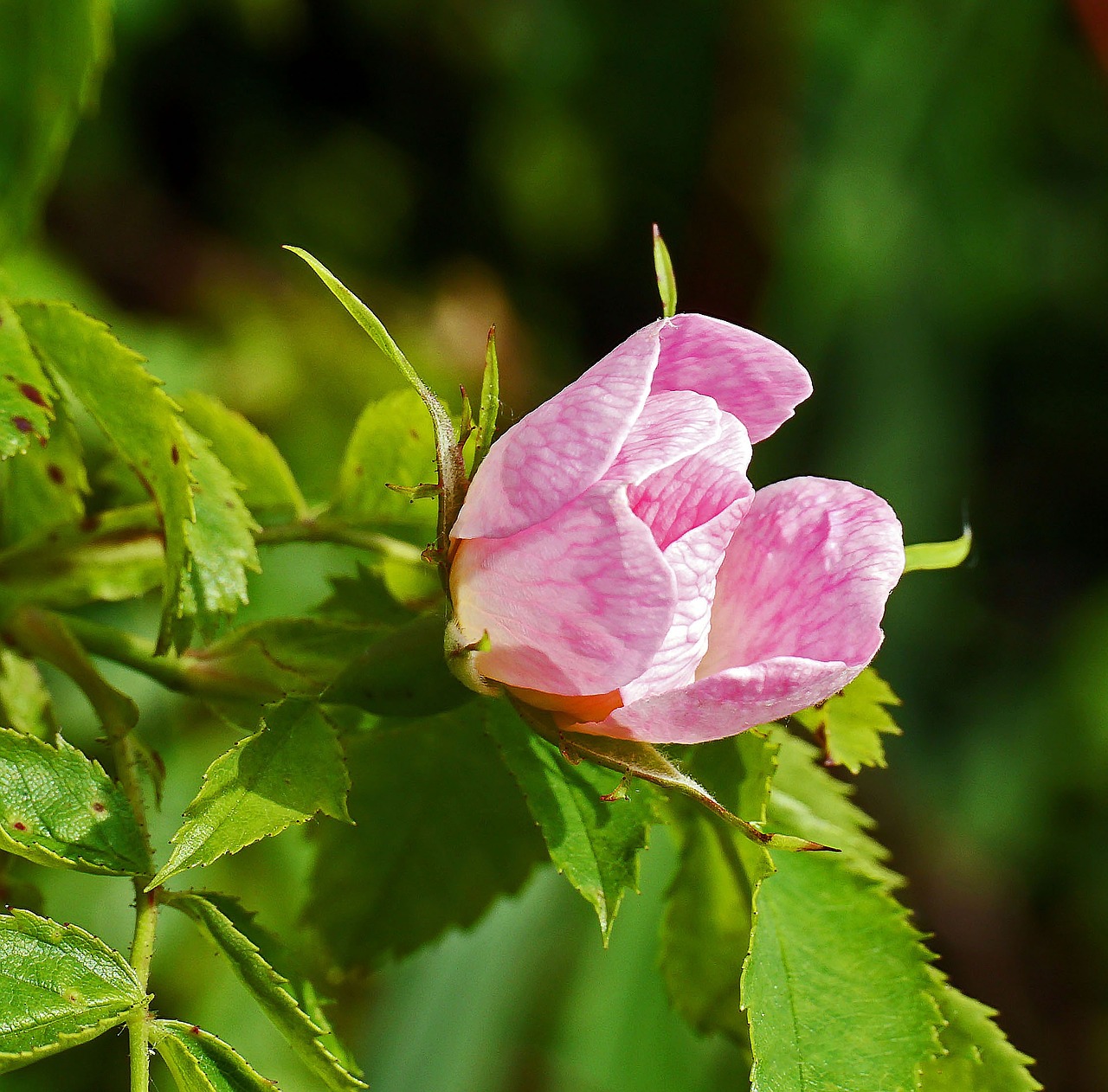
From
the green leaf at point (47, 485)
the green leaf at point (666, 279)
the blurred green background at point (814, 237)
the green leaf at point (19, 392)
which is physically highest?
the green leaf at point (666, 279)

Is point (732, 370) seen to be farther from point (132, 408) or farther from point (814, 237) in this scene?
point (814, 237)

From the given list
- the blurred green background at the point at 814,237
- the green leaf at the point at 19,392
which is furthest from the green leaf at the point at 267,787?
the blurred green background at the point at 814,237

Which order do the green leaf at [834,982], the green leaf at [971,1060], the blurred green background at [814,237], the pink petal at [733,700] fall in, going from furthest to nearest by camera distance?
the blurred green background at [814,237] < the green leaf at [971,1060] < the green leaf at [834,982] < the pink petal at [733,700]

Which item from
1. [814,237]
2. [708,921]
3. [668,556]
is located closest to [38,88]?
[668,556]

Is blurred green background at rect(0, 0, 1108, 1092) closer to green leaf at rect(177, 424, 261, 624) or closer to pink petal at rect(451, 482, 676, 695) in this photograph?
green leaf at rect(177, 424, 261, 624)

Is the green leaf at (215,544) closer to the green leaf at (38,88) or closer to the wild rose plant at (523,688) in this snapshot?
the wild rose plant at (523,688)
